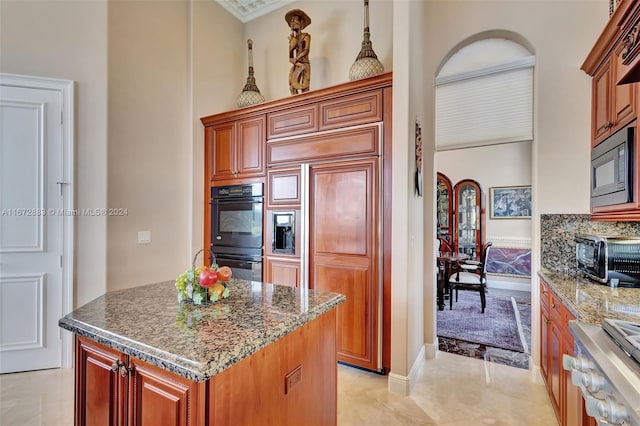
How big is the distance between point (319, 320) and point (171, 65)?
331 centimetres

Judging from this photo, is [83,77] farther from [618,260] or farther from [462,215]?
[462,215]

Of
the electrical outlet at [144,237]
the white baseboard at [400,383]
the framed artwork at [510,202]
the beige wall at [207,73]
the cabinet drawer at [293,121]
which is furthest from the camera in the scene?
the framed artwork at [510,202]

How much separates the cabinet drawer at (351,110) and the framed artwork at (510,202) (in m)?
4.60

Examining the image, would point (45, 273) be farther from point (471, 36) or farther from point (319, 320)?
point (471, 36)

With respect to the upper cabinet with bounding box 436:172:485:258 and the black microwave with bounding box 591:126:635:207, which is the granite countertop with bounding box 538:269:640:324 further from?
the upper cabinet with bounding box 436:172:485:258

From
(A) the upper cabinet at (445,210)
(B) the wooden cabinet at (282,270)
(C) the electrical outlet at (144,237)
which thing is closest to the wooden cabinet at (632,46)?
(B) the wooden cabinet at (282,270)

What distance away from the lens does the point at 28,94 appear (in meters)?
2.63

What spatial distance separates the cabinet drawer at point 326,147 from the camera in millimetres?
2557

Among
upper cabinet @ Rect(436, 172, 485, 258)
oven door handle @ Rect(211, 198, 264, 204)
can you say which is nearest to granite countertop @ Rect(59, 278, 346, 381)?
oven door handle @ Rect(211, 198, 264, 204)

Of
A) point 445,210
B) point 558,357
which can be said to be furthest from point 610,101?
point 445,210

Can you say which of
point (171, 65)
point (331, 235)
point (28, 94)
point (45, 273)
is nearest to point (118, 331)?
point (331, 235)

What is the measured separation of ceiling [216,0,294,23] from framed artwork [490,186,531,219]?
4.99 m

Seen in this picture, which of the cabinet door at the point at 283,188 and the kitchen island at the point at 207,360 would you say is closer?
the kitchen island at the point at 207,360

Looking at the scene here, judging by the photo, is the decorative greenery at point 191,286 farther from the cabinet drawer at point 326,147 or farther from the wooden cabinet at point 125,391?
the cabinet drawer at point 326,147
